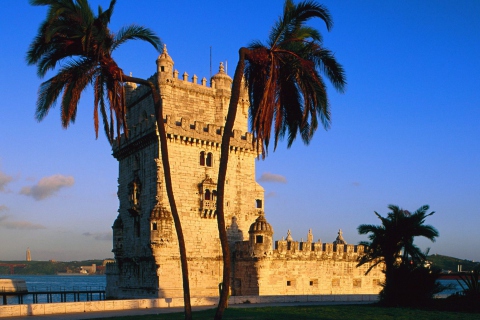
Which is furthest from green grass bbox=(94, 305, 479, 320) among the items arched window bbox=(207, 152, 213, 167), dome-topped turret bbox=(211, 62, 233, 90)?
dome-topped turret bbox=(211, 62, 233, 90)

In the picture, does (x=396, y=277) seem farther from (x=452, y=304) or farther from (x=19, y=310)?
(x=19, y=310)

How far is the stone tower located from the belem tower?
0.07 metres

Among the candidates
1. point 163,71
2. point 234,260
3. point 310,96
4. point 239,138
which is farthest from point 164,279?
point 310,96

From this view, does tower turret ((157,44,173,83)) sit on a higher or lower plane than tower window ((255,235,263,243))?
higher

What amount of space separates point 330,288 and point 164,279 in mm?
13897

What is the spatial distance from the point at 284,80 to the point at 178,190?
2033cm

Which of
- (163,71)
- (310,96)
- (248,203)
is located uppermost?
(163,71)

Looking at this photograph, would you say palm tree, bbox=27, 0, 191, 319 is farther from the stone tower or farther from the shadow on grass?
the stone tower

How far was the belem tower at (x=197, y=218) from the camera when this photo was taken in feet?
129

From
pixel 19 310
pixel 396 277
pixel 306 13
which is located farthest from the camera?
pixel 396 277

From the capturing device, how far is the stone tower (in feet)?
128

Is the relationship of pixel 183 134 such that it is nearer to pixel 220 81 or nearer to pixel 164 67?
pixel 164 67

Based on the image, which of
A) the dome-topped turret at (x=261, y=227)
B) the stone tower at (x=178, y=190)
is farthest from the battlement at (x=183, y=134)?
the dome-topped turret at (x=261, y=227)

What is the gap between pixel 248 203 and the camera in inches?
1719
